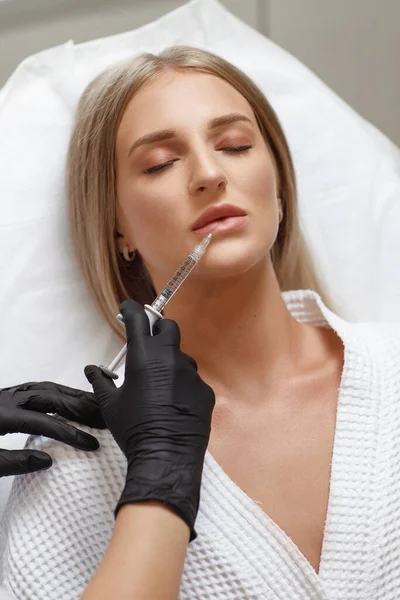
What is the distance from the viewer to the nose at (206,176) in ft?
3.67

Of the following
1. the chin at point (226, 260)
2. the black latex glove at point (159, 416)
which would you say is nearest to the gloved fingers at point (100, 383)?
the black latex glove at point (159, 416)

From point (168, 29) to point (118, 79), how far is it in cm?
47

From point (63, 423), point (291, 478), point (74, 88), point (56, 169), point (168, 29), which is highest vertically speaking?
point (168, 29)

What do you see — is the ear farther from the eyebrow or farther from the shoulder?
the shoulder

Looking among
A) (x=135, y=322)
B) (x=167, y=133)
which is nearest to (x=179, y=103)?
(x=167, y=133)

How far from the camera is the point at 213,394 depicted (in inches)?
42.3

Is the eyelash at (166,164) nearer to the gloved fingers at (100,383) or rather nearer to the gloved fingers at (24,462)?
the gloved fingers at (100,383)

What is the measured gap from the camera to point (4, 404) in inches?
46.5

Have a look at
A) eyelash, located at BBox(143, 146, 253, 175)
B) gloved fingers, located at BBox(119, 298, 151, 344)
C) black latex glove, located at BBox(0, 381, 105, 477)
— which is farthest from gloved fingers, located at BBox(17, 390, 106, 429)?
eyelash, located at BBox(143, 146, 253, 175)

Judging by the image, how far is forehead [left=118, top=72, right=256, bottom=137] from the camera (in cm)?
121

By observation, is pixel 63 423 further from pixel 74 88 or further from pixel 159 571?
pixel 74 88

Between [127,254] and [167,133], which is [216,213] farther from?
[127,254]

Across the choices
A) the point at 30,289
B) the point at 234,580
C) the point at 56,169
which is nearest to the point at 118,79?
the point at 56,169

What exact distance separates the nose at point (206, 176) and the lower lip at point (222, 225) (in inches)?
2.0
